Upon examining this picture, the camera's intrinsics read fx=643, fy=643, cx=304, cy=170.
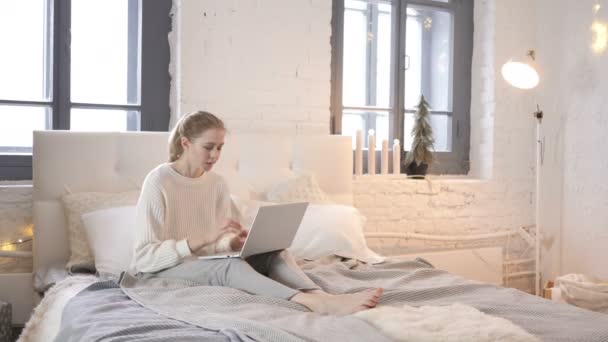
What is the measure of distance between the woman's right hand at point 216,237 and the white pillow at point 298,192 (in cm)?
78

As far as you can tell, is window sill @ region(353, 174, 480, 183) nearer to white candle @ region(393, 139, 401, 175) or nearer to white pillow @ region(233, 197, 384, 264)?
white candle @ region(393, 139, 401, 175)

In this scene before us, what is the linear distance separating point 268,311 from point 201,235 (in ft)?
2.44

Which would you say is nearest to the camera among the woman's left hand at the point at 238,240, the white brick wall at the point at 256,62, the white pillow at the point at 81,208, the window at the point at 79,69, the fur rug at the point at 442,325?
the fur rug at the point at 442,325

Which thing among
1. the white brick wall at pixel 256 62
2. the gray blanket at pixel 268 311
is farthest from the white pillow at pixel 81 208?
the white brick wall at pixel 256 62

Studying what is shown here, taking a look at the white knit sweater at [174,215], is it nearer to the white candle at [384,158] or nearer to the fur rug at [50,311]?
the fur rug at [50,311]

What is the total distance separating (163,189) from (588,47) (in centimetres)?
275

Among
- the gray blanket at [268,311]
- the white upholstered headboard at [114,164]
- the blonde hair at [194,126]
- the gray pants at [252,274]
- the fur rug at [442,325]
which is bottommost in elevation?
the gray blanket at [268,311]

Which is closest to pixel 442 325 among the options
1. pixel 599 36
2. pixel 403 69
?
pixel 403 69

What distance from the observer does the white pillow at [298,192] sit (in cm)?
313

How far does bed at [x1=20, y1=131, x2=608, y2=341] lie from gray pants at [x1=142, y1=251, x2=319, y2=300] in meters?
0.06

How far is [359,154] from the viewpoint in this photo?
12.0 feet

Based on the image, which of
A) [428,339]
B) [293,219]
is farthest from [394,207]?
[428,339]

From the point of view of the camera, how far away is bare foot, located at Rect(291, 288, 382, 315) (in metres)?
1.97

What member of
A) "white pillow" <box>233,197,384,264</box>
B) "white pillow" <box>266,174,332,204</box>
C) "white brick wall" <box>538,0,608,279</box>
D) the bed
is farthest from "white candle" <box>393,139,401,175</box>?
"white brick wall" <box>538,0,608,279</box>
